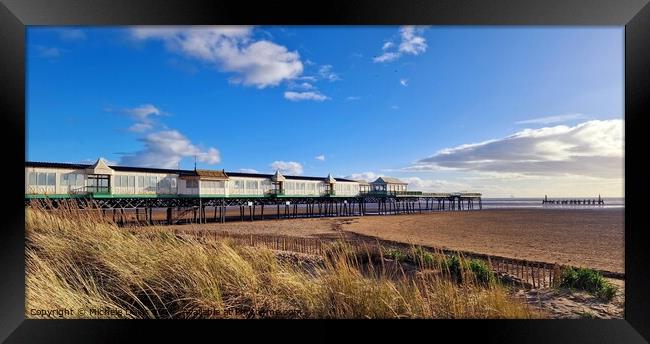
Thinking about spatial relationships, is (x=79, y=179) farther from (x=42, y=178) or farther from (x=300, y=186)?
(x=300, y=186)

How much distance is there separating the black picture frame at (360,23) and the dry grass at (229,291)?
119 mm

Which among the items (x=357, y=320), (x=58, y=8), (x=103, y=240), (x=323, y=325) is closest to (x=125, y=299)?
(x=103, y=240)

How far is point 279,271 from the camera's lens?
2.75 m

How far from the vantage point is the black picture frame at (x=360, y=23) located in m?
2.27

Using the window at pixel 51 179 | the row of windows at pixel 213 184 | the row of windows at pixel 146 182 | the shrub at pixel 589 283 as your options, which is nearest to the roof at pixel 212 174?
the row of windows at pixel 213 184

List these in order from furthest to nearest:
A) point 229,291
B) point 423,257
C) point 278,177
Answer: point 278,177 → point 423,257 → point 229,291

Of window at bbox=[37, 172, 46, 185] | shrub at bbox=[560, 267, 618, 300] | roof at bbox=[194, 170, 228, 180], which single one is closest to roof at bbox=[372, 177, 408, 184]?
roof at bbox=[194, 170, 228, 180]

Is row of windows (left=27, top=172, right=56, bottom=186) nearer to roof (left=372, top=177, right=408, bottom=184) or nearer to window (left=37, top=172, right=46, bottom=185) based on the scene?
window (left=37, top=172, right=46, bottom=185)

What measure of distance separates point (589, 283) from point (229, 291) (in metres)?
5.12

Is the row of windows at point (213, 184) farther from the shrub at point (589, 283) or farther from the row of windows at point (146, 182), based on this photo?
the shrub at point (589, 283)

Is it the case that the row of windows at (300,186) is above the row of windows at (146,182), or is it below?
below

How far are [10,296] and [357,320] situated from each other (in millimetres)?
3013

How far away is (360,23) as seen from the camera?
7.93 ft

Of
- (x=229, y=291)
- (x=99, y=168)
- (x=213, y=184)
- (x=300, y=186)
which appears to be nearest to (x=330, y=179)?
(x=300, y=186)
